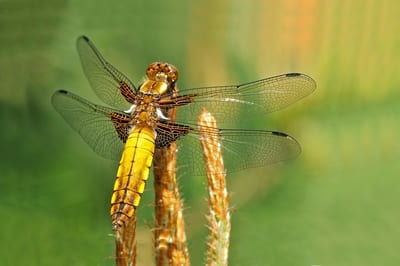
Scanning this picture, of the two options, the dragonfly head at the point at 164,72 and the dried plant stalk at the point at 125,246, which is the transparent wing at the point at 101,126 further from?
the dried plant stalk at the point at 125,246

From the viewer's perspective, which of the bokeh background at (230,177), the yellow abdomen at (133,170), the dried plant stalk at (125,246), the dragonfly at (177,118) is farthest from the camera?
the bokeh background at (230,177)

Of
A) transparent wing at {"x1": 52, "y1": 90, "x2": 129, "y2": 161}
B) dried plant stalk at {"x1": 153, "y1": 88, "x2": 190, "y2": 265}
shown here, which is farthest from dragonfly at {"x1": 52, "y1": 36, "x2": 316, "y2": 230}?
dried plant stalk at {"x1": 153, "y1": 88, "x2": 190, "y2": 265}

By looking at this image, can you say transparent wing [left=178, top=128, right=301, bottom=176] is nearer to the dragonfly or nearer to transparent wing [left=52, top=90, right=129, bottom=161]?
the dragonfly

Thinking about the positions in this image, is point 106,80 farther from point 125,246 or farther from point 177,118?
point 125,246

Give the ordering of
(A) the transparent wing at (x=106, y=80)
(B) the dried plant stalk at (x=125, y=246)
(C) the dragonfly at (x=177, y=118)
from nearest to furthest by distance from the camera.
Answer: (B) the dried plant stalk at (x=125, y=246), (C) the dragonfly at (x=177, y=118), (A) the transparent wing at (x=106, y=80)

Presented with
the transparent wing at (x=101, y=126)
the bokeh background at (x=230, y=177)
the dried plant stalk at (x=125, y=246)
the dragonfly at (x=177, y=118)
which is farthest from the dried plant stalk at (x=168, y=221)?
the bokeh background at (x=230, y=177)

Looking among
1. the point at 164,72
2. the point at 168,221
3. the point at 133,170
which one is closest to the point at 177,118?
the point at 164,72

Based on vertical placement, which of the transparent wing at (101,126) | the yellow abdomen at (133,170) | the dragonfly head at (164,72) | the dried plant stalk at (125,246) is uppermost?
the dragonfly head at (164,72)

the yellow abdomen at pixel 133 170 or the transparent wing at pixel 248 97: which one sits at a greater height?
the transparent wing at pixel 248 97
